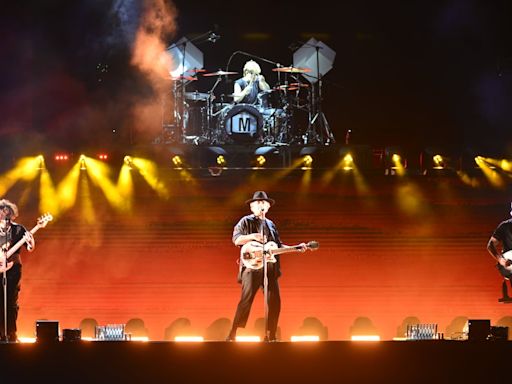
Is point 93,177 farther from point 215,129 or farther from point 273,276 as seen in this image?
point 273,276

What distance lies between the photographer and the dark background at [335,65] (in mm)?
13945

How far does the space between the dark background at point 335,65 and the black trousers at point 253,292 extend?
22.8 feet

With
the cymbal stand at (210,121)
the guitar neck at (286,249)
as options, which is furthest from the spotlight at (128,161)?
the guitar neck at (286,249)

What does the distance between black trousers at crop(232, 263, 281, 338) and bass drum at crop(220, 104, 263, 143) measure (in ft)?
29.4

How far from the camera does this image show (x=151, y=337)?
10.5 metres

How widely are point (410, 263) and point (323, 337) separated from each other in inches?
117

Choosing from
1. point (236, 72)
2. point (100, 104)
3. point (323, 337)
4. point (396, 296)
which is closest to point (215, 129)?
point (236, 72)

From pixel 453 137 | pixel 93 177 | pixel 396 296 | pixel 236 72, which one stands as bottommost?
pixel 396 296

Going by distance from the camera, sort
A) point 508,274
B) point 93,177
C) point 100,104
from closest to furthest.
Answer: point 508,274, point 93,177, point 100,104

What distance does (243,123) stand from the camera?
1681cm

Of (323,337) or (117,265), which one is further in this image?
(117,265)

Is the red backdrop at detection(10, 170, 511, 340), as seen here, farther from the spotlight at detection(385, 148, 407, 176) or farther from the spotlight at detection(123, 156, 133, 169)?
the spotlight at detection(385, 148, 407, 176)

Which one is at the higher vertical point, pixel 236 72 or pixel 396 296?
pixel 236 72

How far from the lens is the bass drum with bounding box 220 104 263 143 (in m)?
16.7
